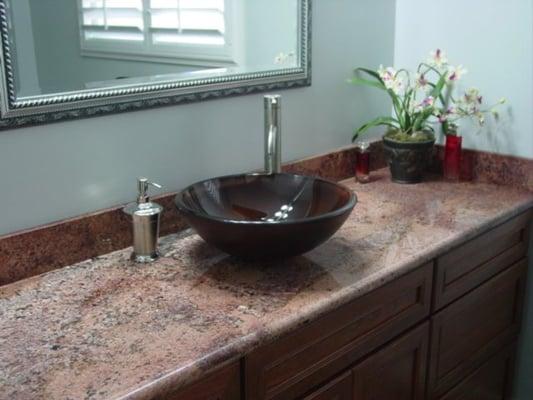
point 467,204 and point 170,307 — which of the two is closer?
point 170,307

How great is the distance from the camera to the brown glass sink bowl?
4.02 ft

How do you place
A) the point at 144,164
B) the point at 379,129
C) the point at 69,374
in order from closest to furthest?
the point at 69,374
the point at 144,164
the point at 379,129

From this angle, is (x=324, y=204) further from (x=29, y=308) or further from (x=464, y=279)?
(x=29, y=308)

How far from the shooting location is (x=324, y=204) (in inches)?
59.1

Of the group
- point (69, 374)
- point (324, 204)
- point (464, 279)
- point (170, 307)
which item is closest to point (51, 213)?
point (170, 307)

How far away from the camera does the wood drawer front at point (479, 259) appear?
1.54 m

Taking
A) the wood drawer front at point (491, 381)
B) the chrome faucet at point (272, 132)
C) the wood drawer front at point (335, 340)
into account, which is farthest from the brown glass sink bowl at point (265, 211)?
the wood drawer front at point (491, 381)

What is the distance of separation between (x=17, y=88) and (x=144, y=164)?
13.5 inches

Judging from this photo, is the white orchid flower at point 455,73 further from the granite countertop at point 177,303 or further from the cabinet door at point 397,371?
the cabinet door at point 397,371

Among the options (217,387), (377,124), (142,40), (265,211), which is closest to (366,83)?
(377,124)

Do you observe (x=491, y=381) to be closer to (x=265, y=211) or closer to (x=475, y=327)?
(x=475, y=327)

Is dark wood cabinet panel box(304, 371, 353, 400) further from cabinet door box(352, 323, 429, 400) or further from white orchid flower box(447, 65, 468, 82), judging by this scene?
white orchid flower box(447, 65, 468, 82)

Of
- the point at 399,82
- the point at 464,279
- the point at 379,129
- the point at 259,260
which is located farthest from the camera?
the point at 379,129

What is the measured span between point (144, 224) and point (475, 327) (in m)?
0.94
